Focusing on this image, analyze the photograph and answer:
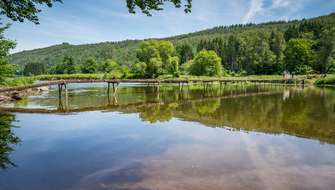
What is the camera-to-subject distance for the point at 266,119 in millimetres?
17609

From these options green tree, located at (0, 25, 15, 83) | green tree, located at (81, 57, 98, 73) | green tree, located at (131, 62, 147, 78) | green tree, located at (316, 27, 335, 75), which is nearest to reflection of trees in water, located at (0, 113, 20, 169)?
green tree, located at (0, 25, 15, 83)

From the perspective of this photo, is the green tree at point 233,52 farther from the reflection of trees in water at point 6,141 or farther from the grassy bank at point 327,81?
the reflection of trees in water at point 6,141

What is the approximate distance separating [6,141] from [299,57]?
281 ft

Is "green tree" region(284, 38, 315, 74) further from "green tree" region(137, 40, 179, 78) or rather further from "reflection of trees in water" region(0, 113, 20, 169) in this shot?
"reflection of trees in water" region(0, 113, 20, 169)

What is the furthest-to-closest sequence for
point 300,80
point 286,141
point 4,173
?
point 300,80 → point 286,141 → point 4,173

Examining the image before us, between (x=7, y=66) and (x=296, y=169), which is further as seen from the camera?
(x=7, y=66)

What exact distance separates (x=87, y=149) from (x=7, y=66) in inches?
738

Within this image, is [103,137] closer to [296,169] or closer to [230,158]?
[230,158]

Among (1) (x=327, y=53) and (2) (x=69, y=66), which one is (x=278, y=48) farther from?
(2) (x=69, y=66)

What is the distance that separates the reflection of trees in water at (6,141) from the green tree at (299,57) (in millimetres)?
81299

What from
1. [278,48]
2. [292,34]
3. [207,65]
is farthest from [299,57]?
[207,65]

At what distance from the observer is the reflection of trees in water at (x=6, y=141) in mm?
9212

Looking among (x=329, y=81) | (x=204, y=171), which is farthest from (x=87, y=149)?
(x=329, y=81)

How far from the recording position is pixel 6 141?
12.0 meters
